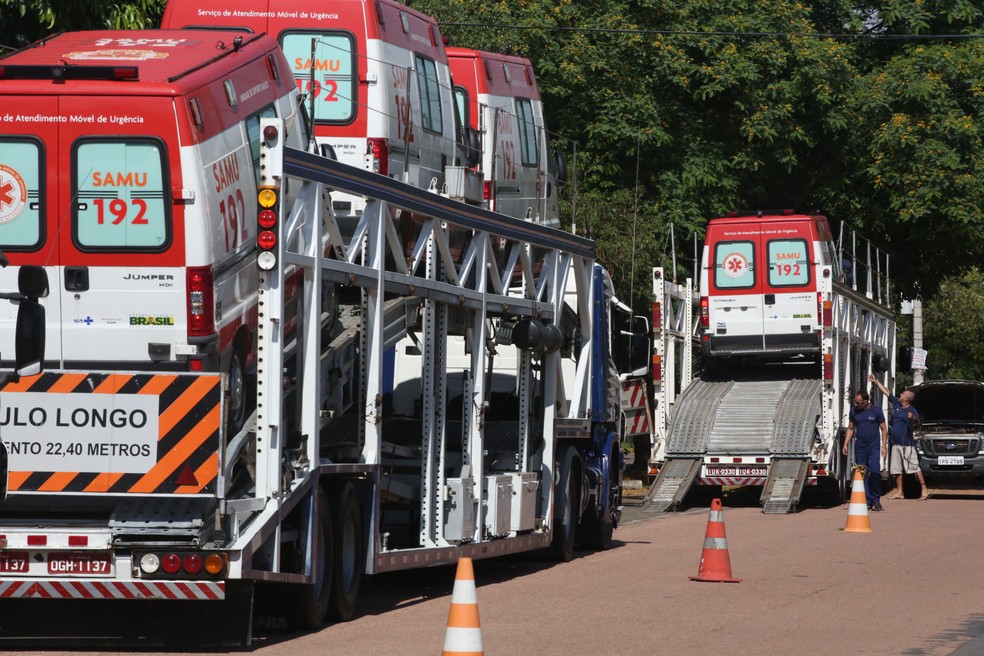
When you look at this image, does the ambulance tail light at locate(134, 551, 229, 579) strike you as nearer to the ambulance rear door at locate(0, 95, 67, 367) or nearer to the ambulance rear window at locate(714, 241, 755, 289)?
the ambulance rear door at locate(0, 95, 67, 367)

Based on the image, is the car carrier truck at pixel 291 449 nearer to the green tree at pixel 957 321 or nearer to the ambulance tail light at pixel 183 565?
the ambulance tail light at pixel 183 565

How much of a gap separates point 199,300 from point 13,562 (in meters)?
1.83

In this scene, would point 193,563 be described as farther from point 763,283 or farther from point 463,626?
point 763,283

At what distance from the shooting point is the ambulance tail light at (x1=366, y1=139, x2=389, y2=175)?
13.7 meters

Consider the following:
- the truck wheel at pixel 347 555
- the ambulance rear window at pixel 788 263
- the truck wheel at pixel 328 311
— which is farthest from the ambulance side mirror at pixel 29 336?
the ambulance rear window at pixel 788 263

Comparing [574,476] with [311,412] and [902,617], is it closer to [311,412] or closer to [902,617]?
[902,617]

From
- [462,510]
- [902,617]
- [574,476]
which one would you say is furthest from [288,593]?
[574,476]

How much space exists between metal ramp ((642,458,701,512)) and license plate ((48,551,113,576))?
601 inches

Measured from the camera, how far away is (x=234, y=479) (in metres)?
10.1

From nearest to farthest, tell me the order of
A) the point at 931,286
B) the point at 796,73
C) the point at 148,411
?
the point at 148,411, the point at 796,73, the point at 931,286

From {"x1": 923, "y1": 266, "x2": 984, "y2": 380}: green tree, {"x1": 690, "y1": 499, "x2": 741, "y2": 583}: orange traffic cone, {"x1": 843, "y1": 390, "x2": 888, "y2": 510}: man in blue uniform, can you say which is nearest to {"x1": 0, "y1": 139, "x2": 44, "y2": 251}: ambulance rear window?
{"x1": 690, "y1": 499, "x2": 741, "y2": 583}: orange traffic cone

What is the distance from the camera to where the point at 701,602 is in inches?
501

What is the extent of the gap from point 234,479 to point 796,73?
23.7 metres

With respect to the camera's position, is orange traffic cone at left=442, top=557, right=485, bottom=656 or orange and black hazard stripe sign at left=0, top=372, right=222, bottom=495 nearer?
orange traffic cone at left=442, top=557, right=485, bottom=656
